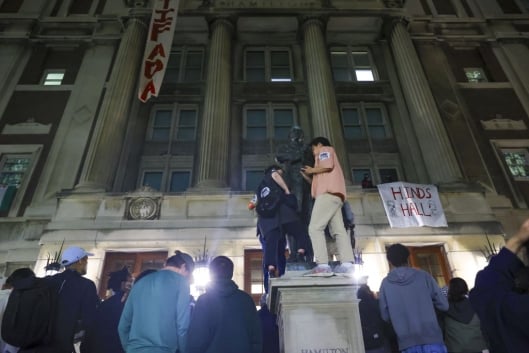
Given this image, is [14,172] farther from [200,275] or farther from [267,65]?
[267,65]

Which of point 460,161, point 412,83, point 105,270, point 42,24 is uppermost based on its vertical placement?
point 42,24

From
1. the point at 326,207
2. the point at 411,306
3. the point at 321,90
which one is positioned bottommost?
the point at 411,306

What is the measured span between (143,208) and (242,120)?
7.89 metres

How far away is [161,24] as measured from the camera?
18.1 m

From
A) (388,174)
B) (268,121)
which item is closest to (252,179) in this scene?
(268,121)

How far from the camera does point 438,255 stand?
12.8 m

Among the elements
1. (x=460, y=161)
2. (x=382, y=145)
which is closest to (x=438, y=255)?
(x=460, y=161)

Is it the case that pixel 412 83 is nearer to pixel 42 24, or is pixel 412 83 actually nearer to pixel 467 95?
pixel 467 95

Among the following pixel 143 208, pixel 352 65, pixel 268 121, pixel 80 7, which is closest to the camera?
pixel 143 208

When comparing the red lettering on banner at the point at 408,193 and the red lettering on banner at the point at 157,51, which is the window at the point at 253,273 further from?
the red lettering on banner at the point at 157,51

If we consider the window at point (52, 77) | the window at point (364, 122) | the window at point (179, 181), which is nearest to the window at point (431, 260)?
the window at point (364, 122)

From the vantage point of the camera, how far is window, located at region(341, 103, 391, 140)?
18859 mm

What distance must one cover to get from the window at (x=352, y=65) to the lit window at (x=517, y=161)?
752cm

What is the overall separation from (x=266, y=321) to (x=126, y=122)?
47.3 feet
